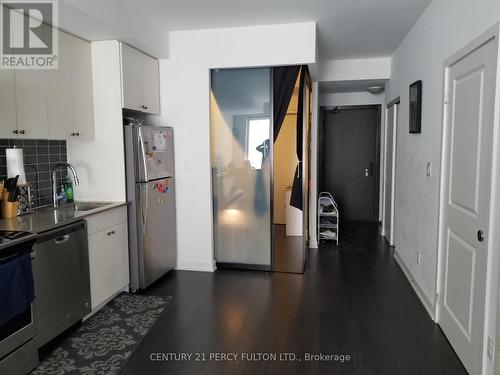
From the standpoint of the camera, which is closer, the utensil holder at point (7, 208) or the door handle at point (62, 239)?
the door handle at point (62, 239)

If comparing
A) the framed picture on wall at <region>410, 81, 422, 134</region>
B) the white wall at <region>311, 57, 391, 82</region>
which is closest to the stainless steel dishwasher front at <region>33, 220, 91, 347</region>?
the framed picture on wall at <region>410, 81, 422, 134</region>

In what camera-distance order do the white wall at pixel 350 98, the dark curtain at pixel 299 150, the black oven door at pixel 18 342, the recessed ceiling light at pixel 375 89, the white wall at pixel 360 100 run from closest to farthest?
the black oven door at pixel 18 342 → the dark curtain at pixel 299 150 → the recessed ceiling light at pixel 375 89 → the white wall at pixel 360 100 → the white wall at pixel 350 98

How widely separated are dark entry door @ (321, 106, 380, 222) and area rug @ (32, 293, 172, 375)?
14.8 ft

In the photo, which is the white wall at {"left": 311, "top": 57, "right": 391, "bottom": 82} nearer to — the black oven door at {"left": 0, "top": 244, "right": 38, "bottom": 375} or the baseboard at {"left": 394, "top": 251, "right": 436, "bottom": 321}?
the baseboard at {"left": 394, "top": 251, "right": 436, "bottom": 321}

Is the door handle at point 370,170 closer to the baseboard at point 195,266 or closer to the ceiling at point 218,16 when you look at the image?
the ceiling at point 218,16

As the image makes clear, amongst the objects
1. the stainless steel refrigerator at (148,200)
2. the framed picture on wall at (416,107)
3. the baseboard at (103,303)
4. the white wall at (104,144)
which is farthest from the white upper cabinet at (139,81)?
the framed picture on wall at (416,107)

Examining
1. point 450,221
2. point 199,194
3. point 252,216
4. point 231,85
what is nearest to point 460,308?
point 450,221

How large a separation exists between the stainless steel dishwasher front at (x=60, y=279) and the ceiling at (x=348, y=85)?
4328 millimetres

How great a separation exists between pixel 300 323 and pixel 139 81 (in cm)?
276

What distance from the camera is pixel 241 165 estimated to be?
4.11m

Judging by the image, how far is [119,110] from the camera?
133 inches

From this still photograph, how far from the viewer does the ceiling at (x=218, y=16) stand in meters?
2.92

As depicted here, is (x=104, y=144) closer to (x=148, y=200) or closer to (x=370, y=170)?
(x=148, y=200)

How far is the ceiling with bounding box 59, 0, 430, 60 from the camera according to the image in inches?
115
